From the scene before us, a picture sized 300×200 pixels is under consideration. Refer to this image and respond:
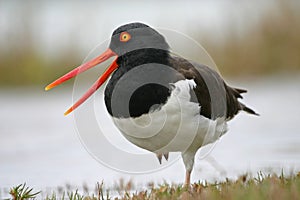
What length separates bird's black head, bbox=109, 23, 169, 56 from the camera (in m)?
5.52

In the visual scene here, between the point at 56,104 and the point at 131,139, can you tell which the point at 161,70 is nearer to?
the point at 131,139

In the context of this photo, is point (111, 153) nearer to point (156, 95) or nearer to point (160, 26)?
point (156, 95)

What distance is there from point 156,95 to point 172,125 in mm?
274

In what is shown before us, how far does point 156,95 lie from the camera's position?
17.2ft

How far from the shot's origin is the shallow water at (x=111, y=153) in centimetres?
702

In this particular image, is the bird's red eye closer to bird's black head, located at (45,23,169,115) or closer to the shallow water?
bird's black head, located at (45,23,169,115)

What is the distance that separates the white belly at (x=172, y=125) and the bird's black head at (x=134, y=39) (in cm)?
46

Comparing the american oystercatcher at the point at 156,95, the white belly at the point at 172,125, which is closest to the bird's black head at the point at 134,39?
the american oystercatcher at the point at 156,95

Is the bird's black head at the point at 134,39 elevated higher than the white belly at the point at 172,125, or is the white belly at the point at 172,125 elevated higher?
the bird's black head at the point at 134,39

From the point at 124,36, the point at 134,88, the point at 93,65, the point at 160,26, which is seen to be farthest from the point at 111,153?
the point at 160,26

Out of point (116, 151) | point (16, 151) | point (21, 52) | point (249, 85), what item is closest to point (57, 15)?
point (21, 52)

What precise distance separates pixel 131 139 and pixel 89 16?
1231 cm

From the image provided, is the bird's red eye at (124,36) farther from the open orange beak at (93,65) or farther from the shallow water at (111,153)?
the shallow water at (111,153)

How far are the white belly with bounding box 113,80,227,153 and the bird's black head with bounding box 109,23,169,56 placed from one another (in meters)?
0.46
